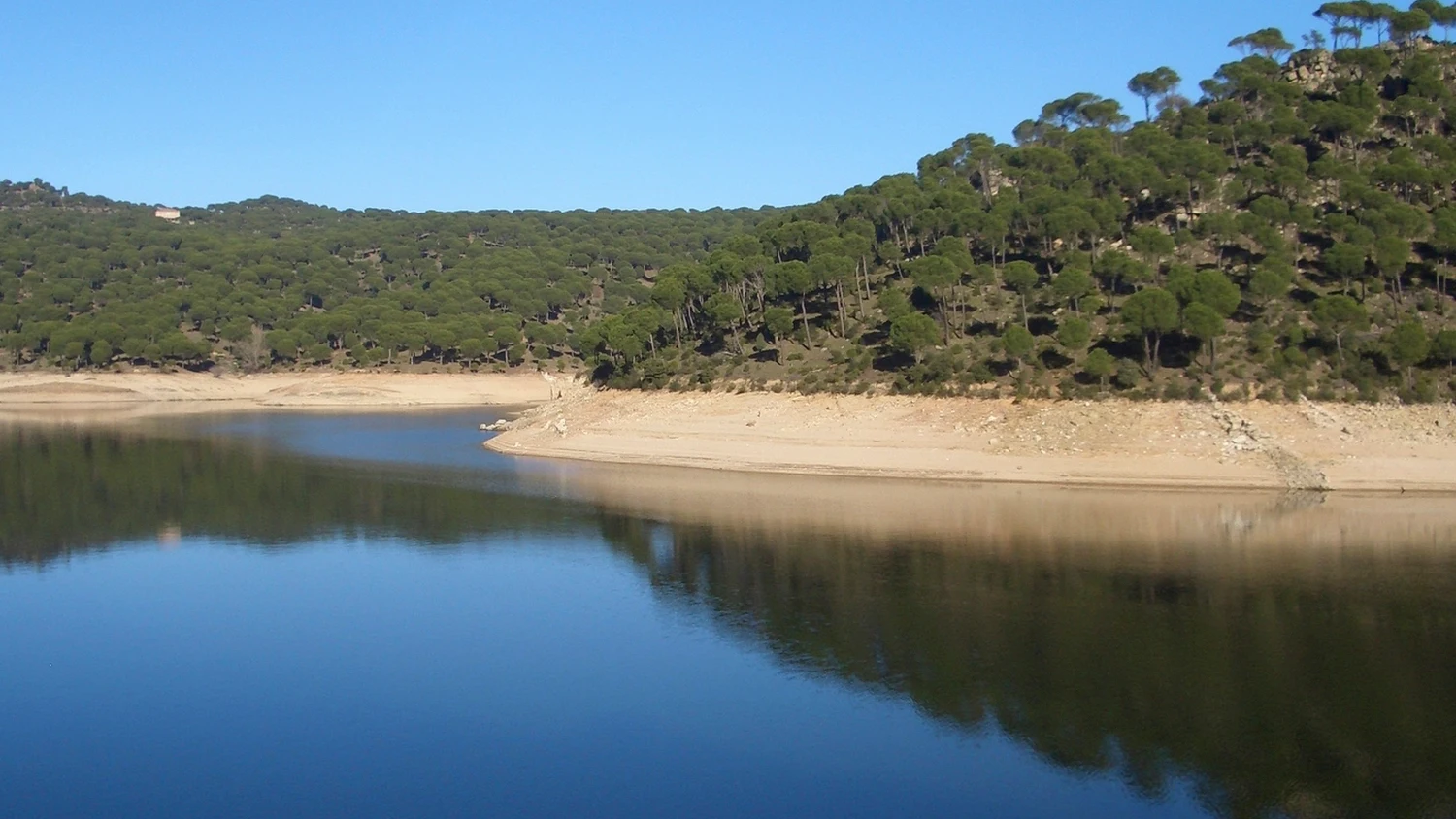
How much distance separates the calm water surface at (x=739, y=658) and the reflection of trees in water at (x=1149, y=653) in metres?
0.07

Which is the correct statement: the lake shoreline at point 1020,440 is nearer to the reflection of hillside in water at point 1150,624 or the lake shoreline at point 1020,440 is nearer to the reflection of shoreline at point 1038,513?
the reflection of shoreline at point 1038,513

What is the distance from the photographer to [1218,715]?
16406mm

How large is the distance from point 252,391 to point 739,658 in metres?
71.2

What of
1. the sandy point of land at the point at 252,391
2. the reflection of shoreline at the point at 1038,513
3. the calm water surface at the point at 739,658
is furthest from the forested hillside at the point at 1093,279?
the calm water surface at the point at 739,658

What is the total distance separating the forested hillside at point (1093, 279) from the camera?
4100 centimetres

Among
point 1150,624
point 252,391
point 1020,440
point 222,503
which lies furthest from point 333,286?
point 1150,624

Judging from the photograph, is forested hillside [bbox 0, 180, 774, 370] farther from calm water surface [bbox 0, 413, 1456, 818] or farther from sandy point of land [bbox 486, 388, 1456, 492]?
calm water surface [bbox 0, 413, 1456, 818]

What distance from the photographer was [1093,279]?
48.5m

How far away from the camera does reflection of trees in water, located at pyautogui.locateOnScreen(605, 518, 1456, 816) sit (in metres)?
14.7

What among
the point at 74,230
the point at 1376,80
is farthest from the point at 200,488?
the point at 74,230

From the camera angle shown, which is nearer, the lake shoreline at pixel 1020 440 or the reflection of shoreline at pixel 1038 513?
the reflection of shoreline at pixel 1038 513

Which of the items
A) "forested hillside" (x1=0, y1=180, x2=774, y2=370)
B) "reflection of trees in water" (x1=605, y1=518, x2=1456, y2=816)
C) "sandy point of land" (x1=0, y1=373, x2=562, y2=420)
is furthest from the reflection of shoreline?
"forested hillside" (x1=0, y1=180, x2=774, y2=370)

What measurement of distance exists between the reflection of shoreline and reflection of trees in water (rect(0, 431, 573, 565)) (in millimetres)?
4270

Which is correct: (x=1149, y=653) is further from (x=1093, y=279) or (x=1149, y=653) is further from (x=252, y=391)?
(x=252, y=391)
